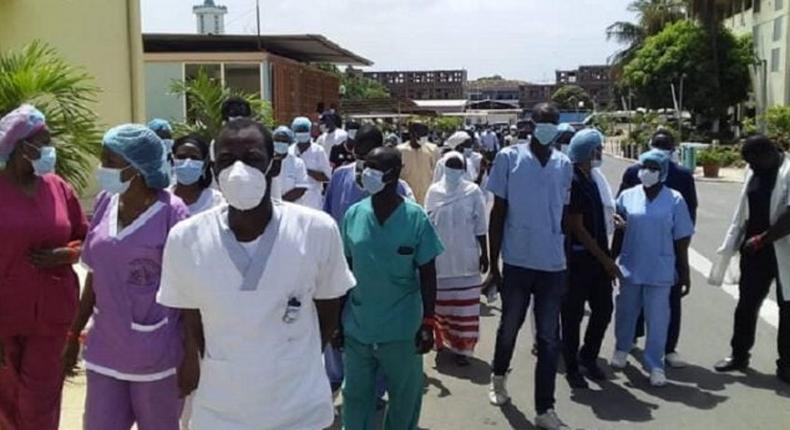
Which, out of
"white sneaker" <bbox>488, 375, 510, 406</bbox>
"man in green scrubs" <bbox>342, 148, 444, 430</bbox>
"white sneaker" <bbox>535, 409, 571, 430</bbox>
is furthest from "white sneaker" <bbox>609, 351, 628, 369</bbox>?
"man in green scrubs" <bbox>342, 148, 444, 430</bbox>

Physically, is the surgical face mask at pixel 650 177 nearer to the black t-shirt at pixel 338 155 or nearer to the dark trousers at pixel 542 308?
the dark trousers at pixel 542 308

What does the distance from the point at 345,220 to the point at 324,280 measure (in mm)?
1691

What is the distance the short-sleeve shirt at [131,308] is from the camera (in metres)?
3.68

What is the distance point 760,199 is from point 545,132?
2310 mm

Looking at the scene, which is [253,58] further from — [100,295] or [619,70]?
[619,70]

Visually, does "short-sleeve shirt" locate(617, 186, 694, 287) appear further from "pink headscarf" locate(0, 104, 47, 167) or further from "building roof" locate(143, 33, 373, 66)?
"building roof" locate(143, 33, 373, 66)

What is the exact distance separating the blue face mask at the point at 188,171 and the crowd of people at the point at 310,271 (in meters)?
0.01

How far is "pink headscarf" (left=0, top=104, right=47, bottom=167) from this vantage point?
4.27 m

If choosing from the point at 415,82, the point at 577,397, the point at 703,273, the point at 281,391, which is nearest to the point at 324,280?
the point at 281,391

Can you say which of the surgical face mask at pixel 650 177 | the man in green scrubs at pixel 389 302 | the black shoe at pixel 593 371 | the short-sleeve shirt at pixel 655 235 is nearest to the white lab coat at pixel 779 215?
the short-sleeve shirt at pixel 655 235

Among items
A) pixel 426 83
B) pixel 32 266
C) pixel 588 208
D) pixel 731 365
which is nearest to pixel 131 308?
pixel 32 266

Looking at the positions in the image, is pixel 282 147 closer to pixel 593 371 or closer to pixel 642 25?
pixel 593 371

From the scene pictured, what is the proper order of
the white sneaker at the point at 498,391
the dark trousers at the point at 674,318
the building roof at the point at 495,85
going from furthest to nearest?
1. the building roof at the point at 495,85
2. the dark trousers at the point at 674,318
3. the white sneaker at the point at 498,391

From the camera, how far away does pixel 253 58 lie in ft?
73.3
